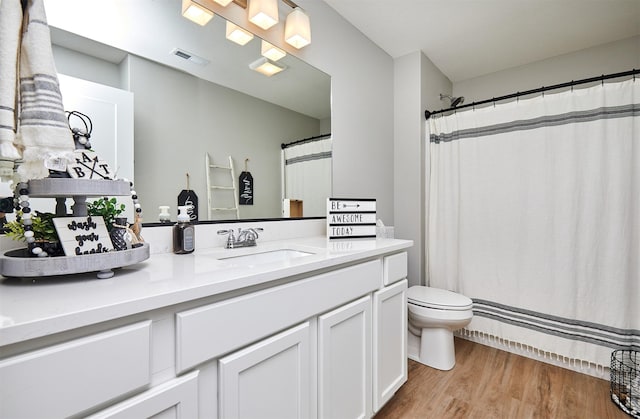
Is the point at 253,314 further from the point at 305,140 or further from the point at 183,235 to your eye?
the point at 305,140

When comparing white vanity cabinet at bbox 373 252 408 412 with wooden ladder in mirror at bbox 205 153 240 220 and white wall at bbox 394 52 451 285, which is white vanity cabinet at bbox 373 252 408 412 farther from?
white wall at bbox 394 52 451 285

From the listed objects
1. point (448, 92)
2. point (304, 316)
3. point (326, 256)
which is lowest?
point (304, 316)

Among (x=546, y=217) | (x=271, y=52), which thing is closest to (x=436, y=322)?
(x=546, y=217)

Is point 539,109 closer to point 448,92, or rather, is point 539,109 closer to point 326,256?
point 448,92

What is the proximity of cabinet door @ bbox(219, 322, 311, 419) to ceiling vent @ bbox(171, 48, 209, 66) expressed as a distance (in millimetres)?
1211

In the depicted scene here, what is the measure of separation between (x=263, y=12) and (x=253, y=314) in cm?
141

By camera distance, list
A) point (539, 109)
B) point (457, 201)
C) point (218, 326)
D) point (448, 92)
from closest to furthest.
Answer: point (218, 326), point (539, 109), point (457, 201), point (448, 92)

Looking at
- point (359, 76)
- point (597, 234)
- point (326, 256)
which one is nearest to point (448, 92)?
point (359, 76)

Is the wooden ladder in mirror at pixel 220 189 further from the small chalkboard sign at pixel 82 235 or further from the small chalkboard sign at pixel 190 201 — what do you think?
the small chalkboard sign at pixel 82 235

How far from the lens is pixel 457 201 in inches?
91.0

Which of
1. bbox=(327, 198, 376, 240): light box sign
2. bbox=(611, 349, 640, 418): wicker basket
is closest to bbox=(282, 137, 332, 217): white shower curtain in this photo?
bbox=(327, 198, 376, 240): light box sign

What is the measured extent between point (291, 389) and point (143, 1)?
60.3 inches

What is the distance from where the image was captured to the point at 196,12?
1.29 meters

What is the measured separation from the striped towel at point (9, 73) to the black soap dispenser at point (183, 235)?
51 centimetres
